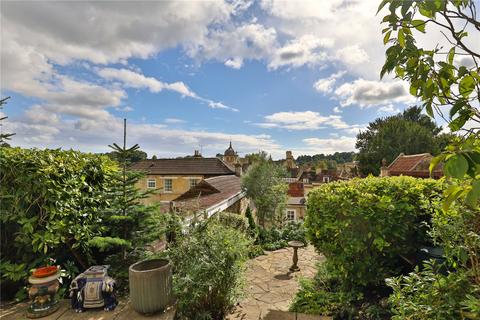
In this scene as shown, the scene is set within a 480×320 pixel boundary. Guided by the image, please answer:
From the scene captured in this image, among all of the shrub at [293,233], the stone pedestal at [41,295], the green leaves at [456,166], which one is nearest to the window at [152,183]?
the shrub at [293,233]

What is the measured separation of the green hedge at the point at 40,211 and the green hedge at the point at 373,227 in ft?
12.8

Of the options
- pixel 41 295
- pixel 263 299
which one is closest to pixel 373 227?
pixel 263 299

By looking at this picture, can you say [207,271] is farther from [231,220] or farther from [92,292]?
[231,220]

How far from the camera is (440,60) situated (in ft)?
4.12

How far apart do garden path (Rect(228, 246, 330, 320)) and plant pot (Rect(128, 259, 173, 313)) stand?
1226 millimetres

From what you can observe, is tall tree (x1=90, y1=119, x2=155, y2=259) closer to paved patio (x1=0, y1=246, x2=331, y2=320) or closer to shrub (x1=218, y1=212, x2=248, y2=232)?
paved patio (x1=0, y1=246, x2=331, y2=320)

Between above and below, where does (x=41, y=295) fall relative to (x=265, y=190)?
below

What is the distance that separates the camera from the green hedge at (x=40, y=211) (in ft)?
10.9

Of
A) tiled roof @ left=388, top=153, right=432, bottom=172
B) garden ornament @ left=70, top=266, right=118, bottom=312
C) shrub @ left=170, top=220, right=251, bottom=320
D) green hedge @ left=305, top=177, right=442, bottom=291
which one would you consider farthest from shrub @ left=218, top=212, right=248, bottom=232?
tiled roof @ left=388, top=153, right=432, bottom=172

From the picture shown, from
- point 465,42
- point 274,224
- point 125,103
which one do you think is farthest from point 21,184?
point 274,224

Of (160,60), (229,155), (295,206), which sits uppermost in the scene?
(160,60)

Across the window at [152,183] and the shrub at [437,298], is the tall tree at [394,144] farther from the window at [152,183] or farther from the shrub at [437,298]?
the shrub at [437,298]

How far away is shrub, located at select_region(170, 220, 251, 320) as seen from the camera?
3270mm

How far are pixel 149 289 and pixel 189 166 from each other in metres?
19.7
